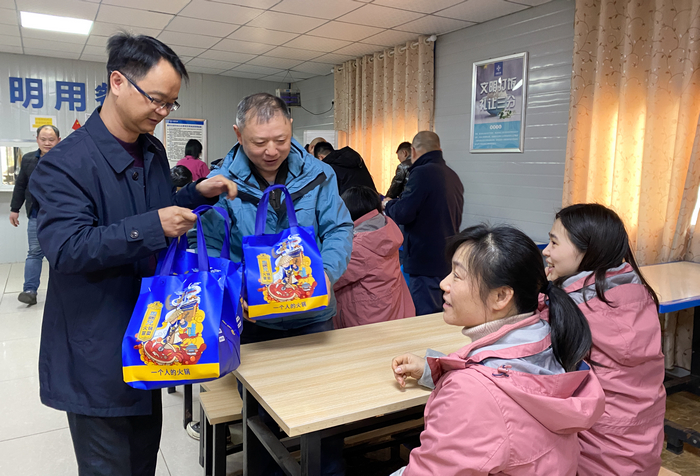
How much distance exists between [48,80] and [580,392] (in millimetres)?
7887

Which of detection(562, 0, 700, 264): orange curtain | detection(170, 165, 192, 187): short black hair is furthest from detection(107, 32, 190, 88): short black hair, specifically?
detection(170, 165, 192, 187): short black hair

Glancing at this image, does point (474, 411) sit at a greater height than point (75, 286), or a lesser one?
lesser

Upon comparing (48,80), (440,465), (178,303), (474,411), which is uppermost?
(48,80)

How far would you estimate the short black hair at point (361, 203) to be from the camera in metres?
2.58

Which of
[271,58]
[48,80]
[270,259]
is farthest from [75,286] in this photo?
[48,80]

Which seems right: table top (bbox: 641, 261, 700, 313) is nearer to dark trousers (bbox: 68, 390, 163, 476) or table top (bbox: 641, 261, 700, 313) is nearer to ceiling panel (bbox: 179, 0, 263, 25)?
dark trousers (bbox: 68, 390, 163, 476)

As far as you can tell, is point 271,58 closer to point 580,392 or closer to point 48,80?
point 48,80

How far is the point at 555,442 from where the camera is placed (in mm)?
1004

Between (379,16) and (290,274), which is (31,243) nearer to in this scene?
(379,16)

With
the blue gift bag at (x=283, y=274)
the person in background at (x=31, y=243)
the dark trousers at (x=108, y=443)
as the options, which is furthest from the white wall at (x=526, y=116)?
the person in background at (x=31, y=243)

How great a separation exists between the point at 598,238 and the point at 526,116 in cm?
326

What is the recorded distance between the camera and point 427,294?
368 cm

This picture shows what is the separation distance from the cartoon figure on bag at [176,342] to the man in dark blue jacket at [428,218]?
251 centimetres

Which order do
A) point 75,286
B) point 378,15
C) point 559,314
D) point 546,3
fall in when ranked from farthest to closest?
1. point 378,15
2. point 546,3
3. point 75,286
4. point 559,314
